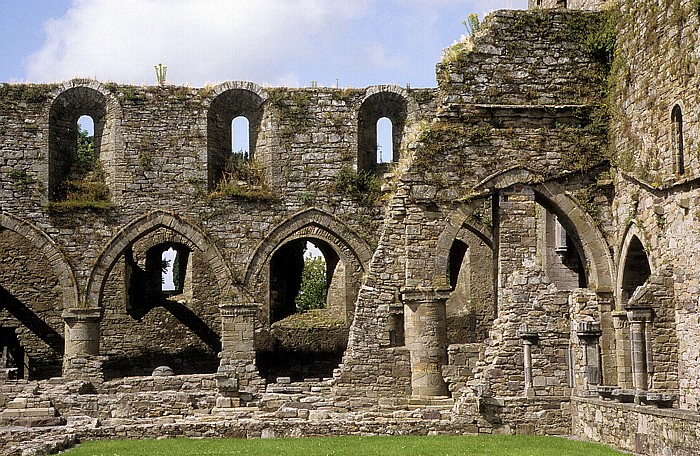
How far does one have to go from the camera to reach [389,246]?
2355 centimetres

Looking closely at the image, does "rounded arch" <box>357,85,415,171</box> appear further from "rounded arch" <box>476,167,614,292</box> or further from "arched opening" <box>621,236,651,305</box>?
"arched opening" <box>621,236,651,305</box>

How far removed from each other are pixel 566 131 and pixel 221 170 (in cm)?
1035

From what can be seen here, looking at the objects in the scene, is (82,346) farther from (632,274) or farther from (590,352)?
(590,352)

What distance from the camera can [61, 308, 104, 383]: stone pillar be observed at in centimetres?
2759

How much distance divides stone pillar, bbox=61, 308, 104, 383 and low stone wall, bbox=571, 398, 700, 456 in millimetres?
13316

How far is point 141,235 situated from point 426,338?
9079 mm

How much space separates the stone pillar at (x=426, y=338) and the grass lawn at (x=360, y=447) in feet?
15.6

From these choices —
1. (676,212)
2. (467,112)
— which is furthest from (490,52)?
(676,212)

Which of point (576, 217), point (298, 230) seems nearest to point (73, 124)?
point (298, 230)

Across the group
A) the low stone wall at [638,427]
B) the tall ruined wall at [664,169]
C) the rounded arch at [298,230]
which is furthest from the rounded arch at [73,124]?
the low stone wall at [638,427]

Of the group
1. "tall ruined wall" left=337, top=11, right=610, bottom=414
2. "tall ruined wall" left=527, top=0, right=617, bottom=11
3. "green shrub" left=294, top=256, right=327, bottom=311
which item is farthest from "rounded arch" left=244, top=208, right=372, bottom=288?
"green shrub" left=294, top=256, right=327, bottom=311

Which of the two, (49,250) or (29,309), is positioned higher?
(49,250)

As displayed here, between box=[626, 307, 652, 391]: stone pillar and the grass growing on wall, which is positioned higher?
the grass growing on wall

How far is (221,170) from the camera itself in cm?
2978
